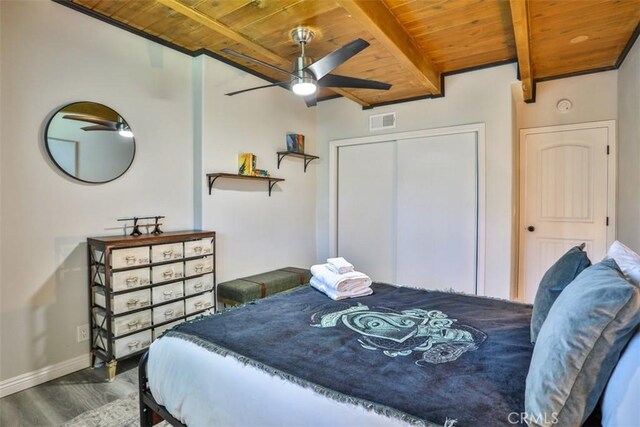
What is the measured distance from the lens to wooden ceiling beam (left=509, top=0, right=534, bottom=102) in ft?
6.89

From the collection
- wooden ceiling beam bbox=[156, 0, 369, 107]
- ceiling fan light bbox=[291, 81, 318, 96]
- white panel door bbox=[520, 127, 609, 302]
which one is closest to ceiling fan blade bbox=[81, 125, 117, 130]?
wooden ceiling beam bbox=[156, 0, 369, 107]

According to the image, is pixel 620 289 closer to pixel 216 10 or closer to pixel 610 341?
pixel 610 341

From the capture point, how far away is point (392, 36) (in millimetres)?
2475

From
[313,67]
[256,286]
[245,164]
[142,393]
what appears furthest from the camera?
[245,164]

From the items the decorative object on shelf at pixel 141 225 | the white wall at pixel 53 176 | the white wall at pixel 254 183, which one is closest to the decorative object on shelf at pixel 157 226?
the decorative object on shelf at pixel 141 225

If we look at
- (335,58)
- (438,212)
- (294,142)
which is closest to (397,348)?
(335,58)

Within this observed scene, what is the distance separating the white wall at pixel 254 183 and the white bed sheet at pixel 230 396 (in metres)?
1.87

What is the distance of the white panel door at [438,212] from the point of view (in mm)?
3602

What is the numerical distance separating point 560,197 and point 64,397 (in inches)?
180

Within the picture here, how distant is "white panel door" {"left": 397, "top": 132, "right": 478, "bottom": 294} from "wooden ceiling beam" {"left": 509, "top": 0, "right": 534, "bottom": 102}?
0.66m

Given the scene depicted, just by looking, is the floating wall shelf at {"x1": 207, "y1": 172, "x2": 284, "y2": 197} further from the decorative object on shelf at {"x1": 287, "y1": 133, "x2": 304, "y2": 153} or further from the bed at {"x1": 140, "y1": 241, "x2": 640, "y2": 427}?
the bed at {"x1": 140, "y1": 241, "x2": 640, "y2": 427}

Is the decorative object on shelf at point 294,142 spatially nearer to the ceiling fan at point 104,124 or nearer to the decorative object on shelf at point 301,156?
the decorative object on shelf at point 301,156

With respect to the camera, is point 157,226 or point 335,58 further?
point 157,226

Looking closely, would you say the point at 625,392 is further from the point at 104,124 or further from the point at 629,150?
the point at 104,124
